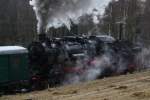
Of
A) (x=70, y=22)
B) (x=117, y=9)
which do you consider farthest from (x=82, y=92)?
(x=117, y=9)

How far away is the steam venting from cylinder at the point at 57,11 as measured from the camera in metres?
29.6

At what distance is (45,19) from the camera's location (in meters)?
29.5

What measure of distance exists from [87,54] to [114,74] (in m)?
2.63

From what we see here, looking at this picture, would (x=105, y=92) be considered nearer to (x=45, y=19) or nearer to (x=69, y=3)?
(x=45, y=19)

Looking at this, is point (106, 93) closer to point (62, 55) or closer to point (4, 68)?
point (4, 68)

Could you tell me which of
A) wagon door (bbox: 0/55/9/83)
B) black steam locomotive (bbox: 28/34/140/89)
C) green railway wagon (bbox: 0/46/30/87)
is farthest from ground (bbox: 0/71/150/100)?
black steam locomotive (bbox: 28/34/140/89)

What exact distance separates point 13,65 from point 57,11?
1240 centimetres

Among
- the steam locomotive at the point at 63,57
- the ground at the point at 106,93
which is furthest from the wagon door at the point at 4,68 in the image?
the ground at the point at 106,93

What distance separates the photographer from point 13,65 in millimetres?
20078

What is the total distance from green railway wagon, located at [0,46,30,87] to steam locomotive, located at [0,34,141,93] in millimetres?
683

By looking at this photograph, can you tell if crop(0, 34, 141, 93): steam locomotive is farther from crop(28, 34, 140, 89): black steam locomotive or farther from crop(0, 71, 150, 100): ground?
crop(0, 71, 150, 100): ground

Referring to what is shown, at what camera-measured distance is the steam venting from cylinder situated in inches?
1164

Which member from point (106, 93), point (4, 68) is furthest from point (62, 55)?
point (106, 93)

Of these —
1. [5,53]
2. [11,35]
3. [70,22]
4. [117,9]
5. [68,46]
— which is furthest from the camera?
[117,9]
